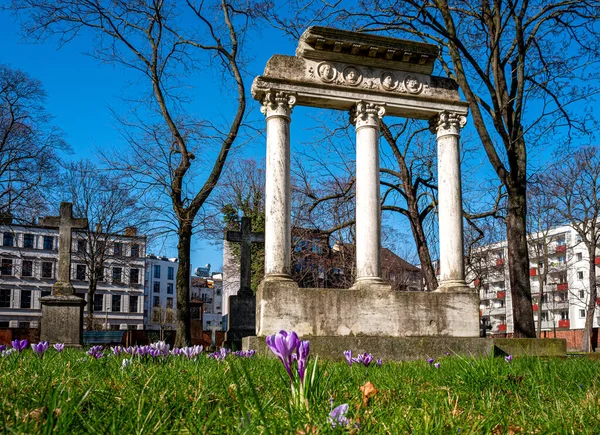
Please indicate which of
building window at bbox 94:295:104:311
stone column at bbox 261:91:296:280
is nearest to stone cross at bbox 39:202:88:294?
stone column at bbox 261:91:296:280

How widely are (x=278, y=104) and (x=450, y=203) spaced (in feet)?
14.2

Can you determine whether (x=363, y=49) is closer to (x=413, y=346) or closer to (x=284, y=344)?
(x=413, y=346)

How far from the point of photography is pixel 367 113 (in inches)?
484

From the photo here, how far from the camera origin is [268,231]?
1152 cm

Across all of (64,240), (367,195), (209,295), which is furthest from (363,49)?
(209,295)

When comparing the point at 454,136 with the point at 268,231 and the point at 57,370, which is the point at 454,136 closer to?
the point at 268,231

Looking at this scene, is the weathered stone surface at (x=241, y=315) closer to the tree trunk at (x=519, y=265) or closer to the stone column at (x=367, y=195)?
the stone column at (x=367, y=195)

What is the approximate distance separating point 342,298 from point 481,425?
9265 millimetres

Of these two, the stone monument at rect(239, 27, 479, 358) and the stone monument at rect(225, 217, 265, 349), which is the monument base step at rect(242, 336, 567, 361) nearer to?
the stone monument at rect(239, 27, 479, 358)

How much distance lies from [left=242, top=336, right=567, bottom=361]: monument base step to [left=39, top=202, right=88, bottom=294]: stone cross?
279 inches

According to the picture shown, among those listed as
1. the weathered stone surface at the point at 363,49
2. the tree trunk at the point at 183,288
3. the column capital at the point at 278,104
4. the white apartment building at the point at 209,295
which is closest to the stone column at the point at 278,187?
the column capital at the point at 278,104

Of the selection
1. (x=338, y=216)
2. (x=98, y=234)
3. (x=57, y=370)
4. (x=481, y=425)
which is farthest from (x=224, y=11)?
(x=98, y=234)

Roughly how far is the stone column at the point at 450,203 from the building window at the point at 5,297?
6598 cm

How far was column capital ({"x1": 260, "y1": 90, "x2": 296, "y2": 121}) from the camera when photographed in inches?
463
